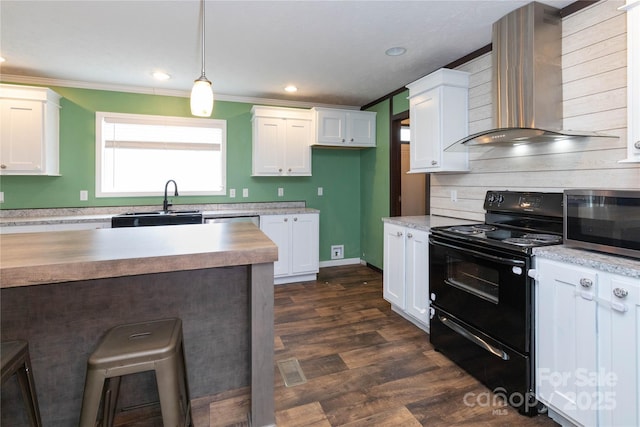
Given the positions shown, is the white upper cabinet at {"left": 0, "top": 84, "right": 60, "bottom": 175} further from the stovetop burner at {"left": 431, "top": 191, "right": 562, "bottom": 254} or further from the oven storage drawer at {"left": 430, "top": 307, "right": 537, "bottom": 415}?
the oven storage drawer at {"left": 430, "top": 307, "right": 537, "bottom": 415}

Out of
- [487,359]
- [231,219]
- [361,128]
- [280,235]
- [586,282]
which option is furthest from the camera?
[361,128]

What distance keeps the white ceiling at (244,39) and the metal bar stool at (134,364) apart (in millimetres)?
2104

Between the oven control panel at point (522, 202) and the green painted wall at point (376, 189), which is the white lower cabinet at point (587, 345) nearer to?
the oven control panel at point (522, 202)

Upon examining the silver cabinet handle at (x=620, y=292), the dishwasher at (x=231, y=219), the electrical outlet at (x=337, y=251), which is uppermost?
the dishwasher at (x=231, y=219)

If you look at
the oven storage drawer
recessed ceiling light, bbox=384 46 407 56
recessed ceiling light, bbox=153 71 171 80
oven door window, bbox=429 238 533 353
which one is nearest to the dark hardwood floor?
the oven storage drawer

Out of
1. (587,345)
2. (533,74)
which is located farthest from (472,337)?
(533,74)

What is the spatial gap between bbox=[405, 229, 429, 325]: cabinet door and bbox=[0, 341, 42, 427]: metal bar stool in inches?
94.3

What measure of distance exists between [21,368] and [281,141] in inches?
136

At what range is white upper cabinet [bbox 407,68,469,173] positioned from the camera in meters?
2.84

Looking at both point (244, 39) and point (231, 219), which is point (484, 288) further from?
point (231, 219)

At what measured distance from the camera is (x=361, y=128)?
4.50m

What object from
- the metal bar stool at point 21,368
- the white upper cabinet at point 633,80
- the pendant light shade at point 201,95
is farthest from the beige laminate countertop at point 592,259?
Answer: the metal bar stool at point 21,368

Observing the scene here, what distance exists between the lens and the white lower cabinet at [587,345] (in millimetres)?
1315

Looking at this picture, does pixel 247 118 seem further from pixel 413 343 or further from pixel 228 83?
pixel 413 343
